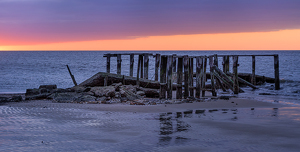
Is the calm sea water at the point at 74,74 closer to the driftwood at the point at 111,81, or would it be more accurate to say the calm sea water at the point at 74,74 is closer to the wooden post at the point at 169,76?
the wooden post at the point at 169,76

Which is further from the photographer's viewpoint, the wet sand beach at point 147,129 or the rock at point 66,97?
the rock at point 66,97

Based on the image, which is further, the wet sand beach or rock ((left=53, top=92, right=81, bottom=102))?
rock ((left=53, top=92, right=81, bottom=102))

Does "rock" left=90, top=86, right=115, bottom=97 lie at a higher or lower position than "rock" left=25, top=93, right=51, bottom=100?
higher

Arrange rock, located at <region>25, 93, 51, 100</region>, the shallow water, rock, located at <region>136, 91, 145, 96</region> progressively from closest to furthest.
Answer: the shallow water, rock, located at <region>25, 93, 51, 100</region>, rock, located at <region>136, 91, 145, 96</region>

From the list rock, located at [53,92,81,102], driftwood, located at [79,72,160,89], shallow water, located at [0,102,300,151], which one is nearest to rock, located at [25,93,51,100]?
rock, located at [53,92,81,102]

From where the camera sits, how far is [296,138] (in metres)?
6.42

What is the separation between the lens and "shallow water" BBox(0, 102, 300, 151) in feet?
18.9

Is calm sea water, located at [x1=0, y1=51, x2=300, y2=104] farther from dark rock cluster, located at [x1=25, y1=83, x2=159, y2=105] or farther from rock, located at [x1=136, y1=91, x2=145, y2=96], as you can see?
dark rock cluster, located at [x1=25, y1=83, x2=159, y2=105]

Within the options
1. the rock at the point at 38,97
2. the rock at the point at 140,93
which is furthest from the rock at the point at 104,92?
the rock at the point at 38,97

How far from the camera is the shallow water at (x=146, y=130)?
5754 millimetres

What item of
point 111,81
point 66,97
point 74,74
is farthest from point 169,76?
point 74,74

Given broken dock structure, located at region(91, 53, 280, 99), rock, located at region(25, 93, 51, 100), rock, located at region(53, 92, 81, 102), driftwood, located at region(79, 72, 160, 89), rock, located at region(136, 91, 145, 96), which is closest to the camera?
rock, located at region(53, 92, 81, 102)

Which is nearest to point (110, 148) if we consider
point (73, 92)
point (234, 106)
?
point (234, 106)

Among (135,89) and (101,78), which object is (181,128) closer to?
(135,89)
